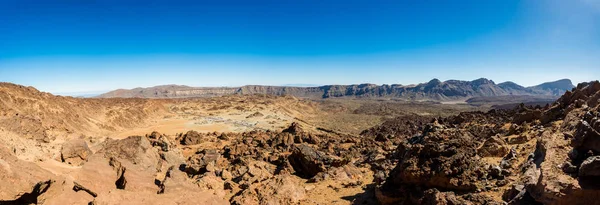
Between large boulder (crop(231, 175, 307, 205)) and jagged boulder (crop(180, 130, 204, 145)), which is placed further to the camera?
jagged boulder (crop(180, 130, 204, 145))

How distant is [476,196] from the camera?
344 inches

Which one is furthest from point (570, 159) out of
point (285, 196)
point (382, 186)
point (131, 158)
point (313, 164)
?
point (131, 158)

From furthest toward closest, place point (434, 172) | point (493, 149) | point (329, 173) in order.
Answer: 1. point (329, 173)
2. point (493, 149)
3. point (434, 172)

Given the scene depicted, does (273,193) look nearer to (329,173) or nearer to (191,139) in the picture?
(329,173)

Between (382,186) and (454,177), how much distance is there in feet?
8.57

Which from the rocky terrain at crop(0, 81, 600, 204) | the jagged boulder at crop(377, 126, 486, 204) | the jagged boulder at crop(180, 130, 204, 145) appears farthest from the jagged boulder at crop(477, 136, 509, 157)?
the jagged boulder at crop(180, 130, 204, 145)

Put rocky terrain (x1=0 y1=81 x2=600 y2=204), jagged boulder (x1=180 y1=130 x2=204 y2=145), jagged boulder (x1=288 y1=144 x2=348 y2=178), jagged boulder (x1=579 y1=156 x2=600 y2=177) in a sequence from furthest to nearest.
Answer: jagged boulder (x1=180 y1=130 x2=204 y2=145), jagged boulder (x1=288 y1=144 x2=348 y2=178), rocky terrain (x1=0 y1=81 x2=600 y2=204), jagged boulder (x1=579 y1=156 x2=600 y2=177)

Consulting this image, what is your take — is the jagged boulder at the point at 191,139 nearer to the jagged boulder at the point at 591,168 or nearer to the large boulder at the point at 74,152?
the large boulder at the point at 74,152

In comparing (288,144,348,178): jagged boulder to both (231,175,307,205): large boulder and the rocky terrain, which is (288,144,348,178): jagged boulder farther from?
(231,175,307,205): large boulder

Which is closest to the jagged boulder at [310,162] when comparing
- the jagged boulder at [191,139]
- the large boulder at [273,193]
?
the large boulder at [273,193]

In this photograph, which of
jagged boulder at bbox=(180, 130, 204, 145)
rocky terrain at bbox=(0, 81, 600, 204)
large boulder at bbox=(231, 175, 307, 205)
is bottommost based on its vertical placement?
jagged boulder at bbox=(180, 130, 204, 145)

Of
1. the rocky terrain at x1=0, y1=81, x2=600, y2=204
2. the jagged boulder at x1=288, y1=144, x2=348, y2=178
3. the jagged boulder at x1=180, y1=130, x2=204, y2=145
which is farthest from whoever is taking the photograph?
the jagged boulder at x1=180, y1=130, x2=204, y2=145

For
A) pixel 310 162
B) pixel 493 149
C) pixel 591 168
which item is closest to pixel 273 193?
pixel 310 162

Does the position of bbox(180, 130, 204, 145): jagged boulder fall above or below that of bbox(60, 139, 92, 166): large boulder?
below
